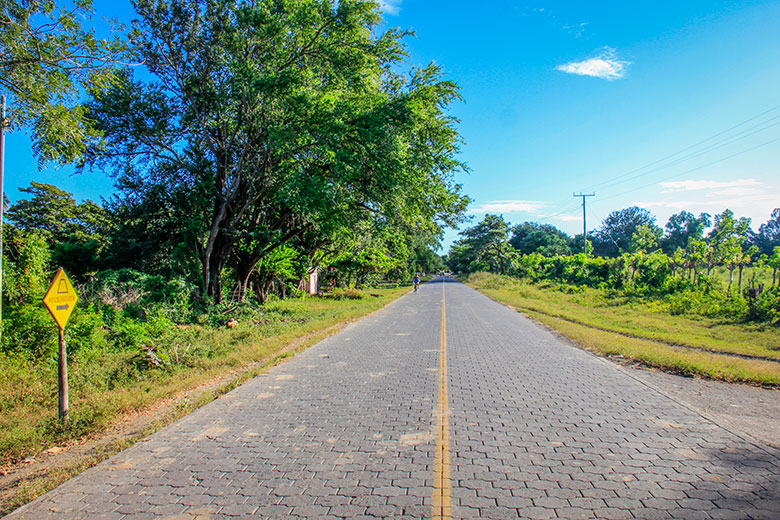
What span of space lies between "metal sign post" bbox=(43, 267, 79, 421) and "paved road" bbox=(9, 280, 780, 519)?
61.6 inches

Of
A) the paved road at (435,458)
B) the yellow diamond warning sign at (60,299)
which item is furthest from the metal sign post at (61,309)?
the paved road at (435,458)

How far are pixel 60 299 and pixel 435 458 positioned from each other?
5.52m

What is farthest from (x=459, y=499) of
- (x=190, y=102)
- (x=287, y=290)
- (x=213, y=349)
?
(x=287, y=290)

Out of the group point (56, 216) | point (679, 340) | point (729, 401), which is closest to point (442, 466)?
point (729, 401)

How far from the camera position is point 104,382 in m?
7.75

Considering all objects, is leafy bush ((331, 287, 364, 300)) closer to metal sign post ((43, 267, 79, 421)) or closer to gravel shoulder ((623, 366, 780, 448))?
gravel shoulder ((623, 366, 780, 448))

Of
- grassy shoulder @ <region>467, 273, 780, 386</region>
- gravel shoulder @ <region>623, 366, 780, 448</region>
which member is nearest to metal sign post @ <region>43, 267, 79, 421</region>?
gravel shoulder @ <region>623, 366, 780, 448</region>

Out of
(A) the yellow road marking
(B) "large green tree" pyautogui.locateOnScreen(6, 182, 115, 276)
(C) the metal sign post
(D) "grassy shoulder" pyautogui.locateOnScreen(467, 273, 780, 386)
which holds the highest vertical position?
(B) "large green tree" pyautogui.locateOnScreen(6, 182, 115, 276)

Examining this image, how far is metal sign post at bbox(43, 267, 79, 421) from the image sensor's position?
236 inches

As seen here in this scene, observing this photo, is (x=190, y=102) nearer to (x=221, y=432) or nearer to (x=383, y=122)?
(x=383, y=122)

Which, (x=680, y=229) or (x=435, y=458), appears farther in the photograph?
(x=680, y=229)

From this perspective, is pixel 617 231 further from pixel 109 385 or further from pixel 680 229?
pixel 109 385

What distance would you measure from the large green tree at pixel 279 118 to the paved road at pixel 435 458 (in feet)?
33.5

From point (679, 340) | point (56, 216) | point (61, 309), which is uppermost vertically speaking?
point (56, 216)
